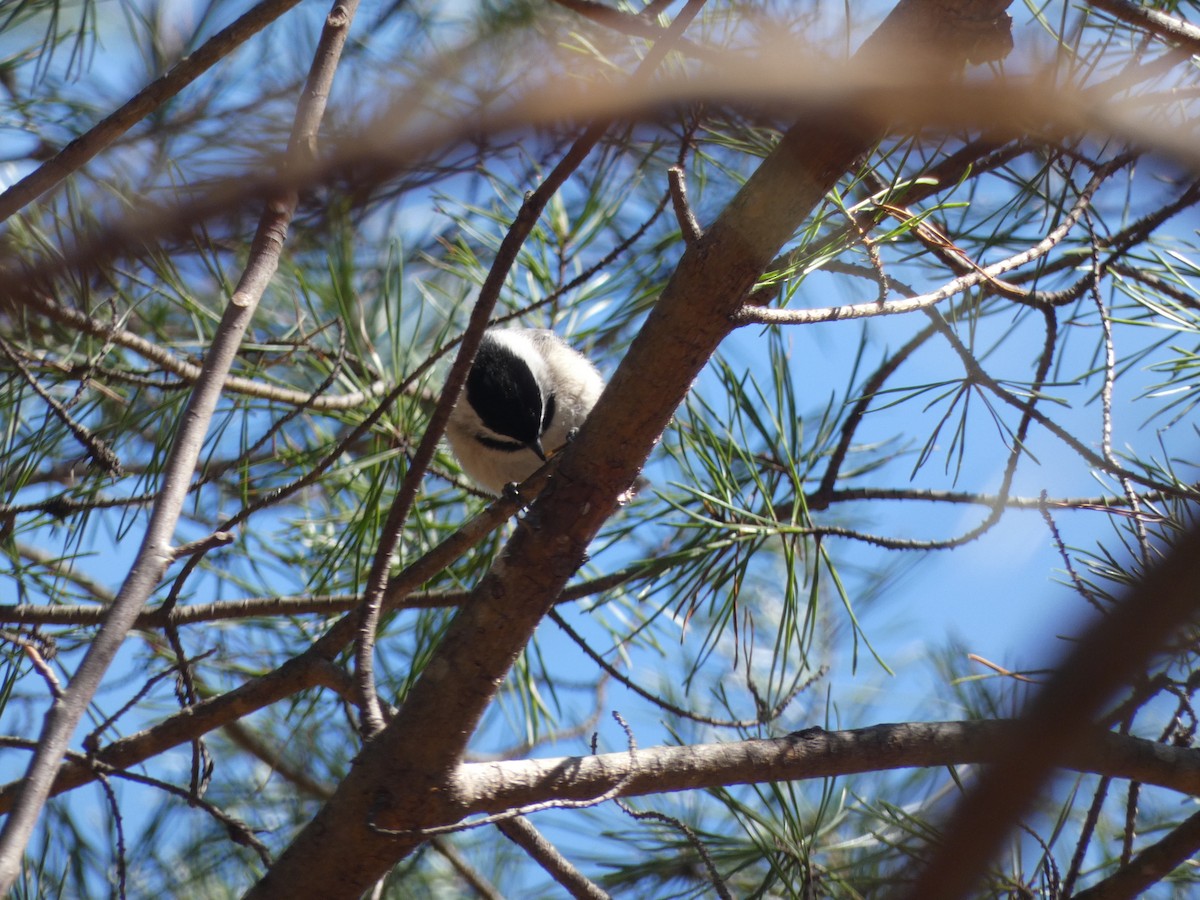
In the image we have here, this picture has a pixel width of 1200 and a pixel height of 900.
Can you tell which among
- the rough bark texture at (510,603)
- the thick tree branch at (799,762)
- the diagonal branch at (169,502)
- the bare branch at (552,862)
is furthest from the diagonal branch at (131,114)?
the bare branch at (552,862)

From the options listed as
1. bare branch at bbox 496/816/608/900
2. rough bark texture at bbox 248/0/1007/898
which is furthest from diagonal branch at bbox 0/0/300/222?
bare branch at bbox 496/816/608/900

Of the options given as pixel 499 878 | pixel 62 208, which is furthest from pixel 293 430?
pixel 499 878

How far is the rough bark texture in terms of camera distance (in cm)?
103

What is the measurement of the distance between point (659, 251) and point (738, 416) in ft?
1.83

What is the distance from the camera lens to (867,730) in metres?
1.20

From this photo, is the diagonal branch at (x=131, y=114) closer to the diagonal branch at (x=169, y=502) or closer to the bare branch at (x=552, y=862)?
the diagonal branch at (x=169, y=502)

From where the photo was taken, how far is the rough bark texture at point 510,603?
1.03 m

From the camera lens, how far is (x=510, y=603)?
1.06m

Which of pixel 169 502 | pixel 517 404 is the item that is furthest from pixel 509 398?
pixel 169 502

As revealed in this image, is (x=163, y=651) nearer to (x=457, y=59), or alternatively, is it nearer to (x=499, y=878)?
(x=499, y=878)

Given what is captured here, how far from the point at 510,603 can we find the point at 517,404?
87cm

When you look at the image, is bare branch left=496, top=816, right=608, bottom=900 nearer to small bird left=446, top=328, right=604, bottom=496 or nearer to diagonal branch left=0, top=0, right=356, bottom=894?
diagonal branch left=0, top=0, right=356, bottom=894

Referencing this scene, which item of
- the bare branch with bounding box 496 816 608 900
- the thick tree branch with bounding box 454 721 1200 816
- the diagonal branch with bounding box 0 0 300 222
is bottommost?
the bare branch with bounding box 496 816 608 900

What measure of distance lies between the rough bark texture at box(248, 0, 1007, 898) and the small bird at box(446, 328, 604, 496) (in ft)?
2.55
